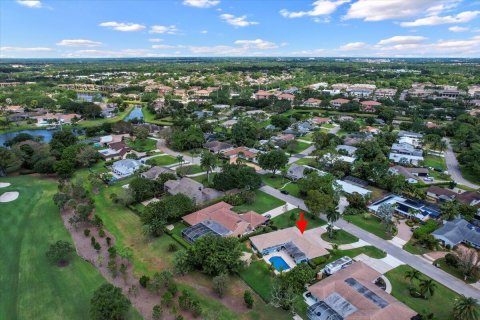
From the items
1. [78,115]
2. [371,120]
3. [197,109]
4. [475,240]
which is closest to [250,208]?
[475,240]

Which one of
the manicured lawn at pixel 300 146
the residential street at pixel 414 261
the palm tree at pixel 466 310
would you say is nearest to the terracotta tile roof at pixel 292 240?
the residential street at pixel 414 261

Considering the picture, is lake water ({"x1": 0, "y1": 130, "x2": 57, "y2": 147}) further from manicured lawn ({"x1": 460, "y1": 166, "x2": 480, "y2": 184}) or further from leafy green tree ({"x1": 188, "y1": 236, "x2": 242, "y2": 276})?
manicured lawn ({"x1": 460, "y1": 166, "x2": 480, "y2": 184})

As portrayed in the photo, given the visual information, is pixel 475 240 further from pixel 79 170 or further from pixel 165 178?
pixel 79 170

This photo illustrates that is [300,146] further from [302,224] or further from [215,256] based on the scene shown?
[215,256]

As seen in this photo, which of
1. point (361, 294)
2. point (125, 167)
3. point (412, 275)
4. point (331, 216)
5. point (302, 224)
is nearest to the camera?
point (361, 294)

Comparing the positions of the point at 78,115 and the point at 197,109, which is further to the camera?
the point at 197,109

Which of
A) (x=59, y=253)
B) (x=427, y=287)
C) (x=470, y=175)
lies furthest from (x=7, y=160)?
(x=470, y=175)

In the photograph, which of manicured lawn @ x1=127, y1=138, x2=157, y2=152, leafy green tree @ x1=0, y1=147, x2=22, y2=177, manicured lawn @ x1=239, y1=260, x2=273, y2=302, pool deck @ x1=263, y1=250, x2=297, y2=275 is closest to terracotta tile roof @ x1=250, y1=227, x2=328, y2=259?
pool deck @ x1=263, y1=250, x2=297, y2=275
